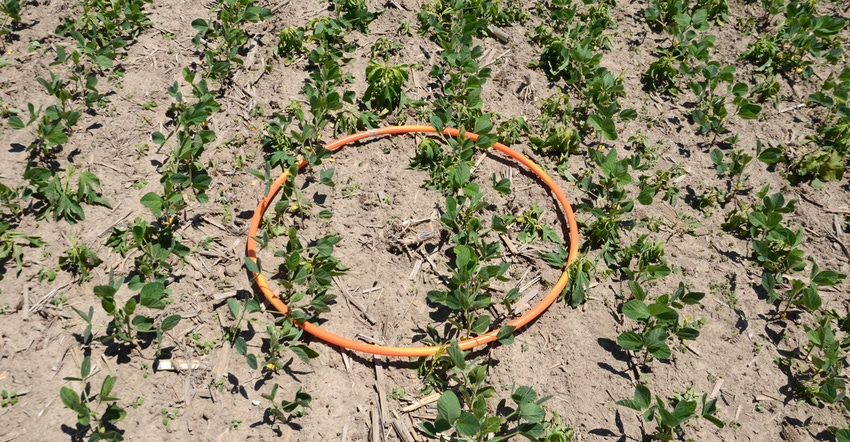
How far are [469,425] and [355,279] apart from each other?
1.28 m

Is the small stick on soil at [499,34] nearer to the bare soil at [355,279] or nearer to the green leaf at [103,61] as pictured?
the bare soil at [355,279]

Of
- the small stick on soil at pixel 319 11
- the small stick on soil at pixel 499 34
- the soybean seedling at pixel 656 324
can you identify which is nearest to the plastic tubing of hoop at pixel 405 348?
the soybean seedling at pixel 656 324

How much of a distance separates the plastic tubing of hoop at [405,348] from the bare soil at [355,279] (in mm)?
96

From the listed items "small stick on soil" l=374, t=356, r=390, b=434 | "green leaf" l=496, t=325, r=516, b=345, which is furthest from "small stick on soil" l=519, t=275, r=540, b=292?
"small stick on soil" l=374, t=356, r=390, b=434

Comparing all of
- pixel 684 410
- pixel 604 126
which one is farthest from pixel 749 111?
pixel 684 410

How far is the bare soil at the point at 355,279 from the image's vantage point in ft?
11.8

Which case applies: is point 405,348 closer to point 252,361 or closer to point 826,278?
point 252,361

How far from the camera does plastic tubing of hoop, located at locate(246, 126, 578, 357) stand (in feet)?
12.5

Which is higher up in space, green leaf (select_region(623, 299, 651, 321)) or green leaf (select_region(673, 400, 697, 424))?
green leaf (select_region(623, 299, 651, 321))

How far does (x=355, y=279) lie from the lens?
13.9ft

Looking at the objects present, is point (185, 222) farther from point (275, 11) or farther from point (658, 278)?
point (658, 278)

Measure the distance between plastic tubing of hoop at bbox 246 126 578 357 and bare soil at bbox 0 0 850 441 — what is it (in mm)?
96

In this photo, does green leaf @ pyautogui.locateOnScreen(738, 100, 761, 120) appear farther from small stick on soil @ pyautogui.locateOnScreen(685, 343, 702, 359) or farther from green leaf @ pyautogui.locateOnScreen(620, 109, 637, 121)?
small stick on soil @ pyautogui.locateOnScreen(685, 343, 702, 359)

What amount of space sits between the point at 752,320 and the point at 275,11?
4408mm
